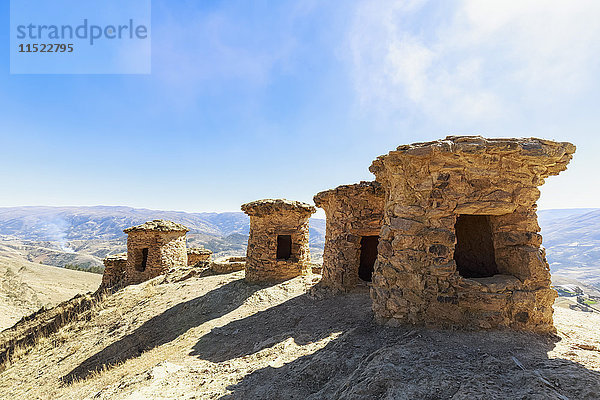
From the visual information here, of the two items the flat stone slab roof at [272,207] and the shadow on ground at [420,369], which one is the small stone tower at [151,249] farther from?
the shadow on ground at [420,369]

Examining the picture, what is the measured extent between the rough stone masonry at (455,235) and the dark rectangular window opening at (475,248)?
1.15 metres

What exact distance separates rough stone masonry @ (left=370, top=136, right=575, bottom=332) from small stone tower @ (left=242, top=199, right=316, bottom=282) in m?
6.50

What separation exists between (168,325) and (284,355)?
17.4ft

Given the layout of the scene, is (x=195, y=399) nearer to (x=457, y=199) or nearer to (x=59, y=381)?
(x=457, y=199)

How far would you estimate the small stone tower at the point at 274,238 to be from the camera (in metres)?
11.0

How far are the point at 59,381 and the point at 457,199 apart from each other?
9976 millimetres

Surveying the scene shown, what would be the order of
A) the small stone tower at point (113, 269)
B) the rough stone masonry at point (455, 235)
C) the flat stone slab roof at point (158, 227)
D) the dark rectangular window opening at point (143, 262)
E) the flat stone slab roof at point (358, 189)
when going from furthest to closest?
the small stone tower at point (113, 269) < the dark rectangular window opening at point (143, 262) < the flat stone slab roof at point (158, 227) < the flat stone slab roof at point (358, 189) < the rough stone masonry at point (455, 235)

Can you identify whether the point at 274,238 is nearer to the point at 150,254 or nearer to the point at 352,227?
the point at 352,227

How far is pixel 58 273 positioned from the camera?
3259cm

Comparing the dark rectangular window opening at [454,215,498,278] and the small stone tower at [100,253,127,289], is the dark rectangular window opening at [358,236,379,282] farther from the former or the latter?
the small stone tower at [100,253,127,289]

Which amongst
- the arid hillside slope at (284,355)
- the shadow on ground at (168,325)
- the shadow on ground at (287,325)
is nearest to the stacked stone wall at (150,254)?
the arid hillside slope at (284,355)

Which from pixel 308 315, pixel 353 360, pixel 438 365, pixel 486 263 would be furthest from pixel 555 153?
pixel 308 315

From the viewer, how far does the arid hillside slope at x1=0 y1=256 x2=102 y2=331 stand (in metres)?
17.7

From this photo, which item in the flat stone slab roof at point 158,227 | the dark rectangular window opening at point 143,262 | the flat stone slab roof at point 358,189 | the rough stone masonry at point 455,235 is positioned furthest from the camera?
the dark rectangular window opening at point 143,262
